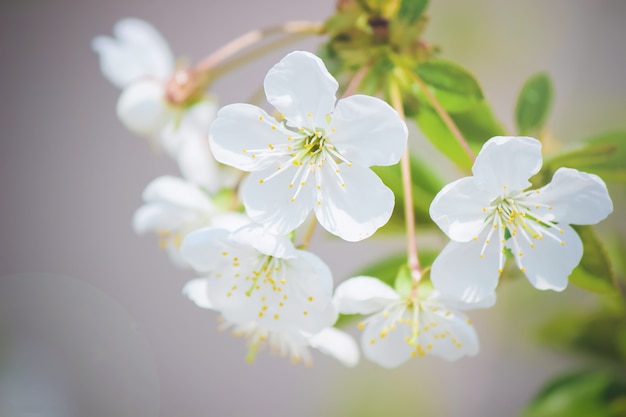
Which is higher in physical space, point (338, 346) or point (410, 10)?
point (410, 10)

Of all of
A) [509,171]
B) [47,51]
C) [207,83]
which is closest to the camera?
[509,171]

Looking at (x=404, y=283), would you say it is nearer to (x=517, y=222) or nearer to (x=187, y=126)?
(x=517, y=222)

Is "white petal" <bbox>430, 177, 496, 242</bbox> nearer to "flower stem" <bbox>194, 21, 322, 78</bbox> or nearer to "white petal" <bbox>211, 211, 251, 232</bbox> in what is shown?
"white petal" <bbox>211, 211, 251, 232</bbox>

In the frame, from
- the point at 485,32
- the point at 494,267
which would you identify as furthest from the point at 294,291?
the point at 485,32

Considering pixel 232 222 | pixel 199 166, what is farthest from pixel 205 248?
pixel 199 166

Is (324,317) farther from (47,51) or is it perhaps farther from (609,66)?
(47,51)

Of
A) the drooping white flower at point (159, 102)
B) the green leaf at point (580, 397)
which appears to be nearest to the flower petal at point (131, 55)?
the drooping white flower at point (159, 102)

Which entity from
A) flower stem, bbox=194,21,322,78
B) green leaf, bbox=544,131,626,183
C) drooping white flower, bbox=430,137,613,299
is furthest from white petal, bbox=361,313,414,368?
flower stem, bbox=194,21,322,78
